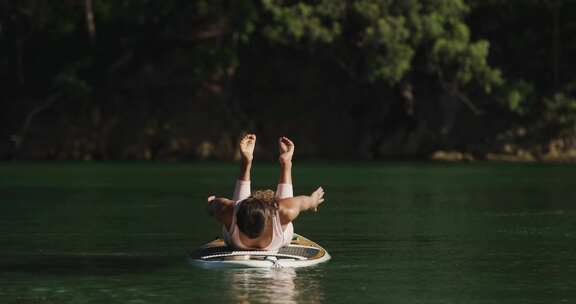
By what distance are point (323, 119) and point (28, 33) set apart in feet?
61.0

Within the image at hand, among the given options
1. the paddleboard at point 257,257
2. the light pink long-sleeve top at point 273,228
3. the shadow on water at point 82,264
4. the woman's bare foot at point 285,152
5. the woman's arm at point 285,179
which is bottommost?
the shadow on water at point 82,264

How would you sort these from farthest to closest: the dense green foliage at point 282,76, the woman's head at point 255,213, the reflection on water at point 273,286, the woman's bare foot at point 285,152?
1. the dense green foliage at point 282,76
2. the woman's bare foot at point 285,152
3. the woman's head at point 255,213
4. the reflection on water at point 273,286

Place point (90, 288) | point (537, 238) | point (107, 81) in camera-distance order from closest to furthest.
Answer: point (90, 288) → point (537, 238) → point (107, 81)

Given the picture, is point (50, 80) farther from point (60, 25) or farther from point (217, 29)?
point (217, 29)

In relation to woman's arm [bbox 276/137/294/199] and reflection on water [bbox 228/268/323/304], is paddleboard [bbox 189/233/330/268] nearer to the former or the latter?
reflection on water [bbox 228/268/323/304]

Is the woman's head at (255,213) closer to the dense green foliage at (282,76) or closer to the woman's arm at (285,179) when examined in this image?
the woman's arm at (285,179)

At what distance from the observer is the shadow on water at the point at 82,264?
18.1 meters

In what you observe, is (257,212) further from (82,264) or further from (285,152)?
(82,264)

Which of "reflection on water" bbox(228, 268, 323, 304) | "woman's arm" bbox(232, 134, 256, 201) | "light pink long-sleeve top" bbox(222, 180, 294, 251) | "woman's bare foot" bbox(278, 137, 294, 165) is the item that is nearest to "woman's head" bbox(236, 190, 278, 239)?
"light pink long-sleeve top" bbox(222, 180, 294, 251)

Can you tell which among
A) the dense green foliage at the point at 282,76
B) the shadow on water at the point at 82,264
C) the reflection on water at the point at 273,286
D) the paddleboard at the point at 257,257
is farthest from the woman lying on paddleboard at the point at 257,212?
the dense green foliage at the point at 282,76

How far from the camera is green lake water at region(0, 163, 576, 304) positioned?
1596cm

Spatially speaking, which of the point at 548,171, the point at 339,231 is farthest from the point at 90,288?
the point at 548,171

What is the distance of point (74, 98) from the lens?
84.1 metres

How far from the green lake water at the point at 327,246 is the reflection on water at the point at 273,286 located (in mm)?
20
